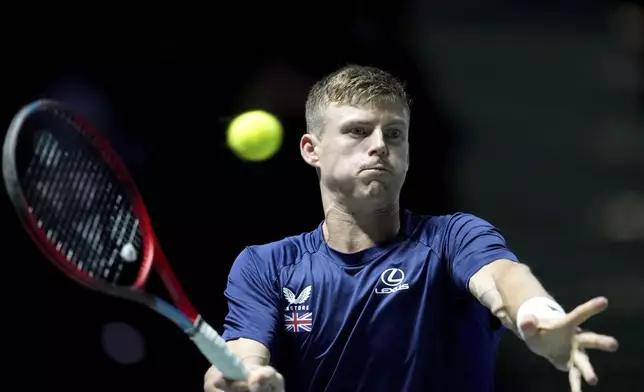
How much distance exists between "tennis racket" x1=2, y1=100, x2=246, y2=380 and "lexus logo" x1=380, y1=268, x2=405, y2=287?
510 millimetres

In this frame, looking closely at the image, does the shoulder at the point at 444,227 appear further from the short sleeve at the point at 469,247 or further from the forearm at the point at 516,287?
the forearm at the point at 516,287

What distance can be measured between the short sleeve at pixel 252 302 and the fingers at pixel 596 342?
2.87 feet

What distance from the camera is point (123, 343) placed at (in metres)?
4.39

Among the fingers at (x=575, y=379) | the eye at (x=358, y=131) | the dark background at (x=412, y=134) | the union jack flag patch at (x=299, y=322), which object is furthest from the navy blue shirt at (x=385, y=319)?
the dark background at (x=412, y=134)

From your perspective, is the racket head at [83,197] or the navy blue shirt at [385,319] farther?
the navy blue shirt at [385,319]

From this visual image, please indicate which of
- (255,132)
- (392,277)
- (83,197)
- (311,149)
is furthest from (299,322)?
(255,132)

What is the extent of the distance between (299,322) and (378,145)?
1.65 ft

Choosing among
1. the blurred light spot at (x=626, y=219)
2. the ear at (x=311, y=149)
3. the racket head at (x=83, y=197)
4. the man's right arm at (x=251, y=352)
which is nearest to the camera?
the racket head at (x=83, y=197)

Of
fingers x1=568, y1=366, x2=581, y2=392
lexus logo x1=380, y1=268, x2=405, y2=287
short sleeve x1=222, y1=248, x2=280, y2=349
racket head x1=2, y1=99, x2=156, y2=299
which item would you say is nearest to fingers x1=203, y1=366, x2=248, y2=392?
short sleeve x1=222, y1=248, x2=280, y2=349

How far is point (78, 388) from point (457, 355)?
8.10 feet

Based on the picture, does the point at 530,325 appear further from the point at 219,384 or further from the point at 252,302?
the point at 252,302

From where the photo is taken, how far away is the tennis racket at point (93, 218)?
2.07 meters

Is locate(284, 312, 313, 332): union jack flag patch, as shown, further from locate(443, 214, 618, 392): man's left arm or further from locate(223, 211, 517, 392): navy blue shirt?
locate(443, 214, 618, 392): man's left arm

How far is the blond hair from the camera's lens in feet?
8.30
